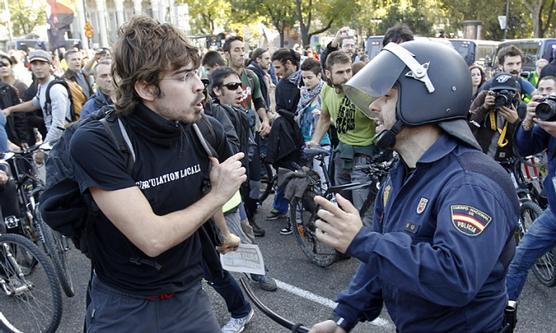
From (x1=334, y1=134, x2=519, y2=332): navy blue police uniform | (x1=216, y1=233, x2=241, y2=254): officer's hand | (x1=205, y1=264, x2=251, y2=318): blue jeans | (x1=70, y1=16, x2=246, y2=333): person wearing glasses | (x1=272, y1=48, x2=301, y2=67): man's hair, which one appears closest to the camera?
(x1=334, y1=134, x2=519, y2=332): navy blue police uniform

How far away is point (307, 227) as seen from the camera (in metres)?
5.00

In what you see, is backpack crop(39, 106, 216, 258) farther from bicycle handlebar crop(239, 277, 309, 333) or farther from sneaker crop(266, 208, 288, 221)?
sneaker crop(266, 208, 288, 221)

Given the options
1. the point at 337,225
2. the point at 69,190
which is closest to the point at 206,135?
the point at 69,190

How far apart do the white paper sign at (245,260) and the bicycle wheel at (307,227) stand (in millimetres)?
2253

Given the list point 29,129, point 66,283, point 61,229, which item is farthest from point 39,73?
point 61,229

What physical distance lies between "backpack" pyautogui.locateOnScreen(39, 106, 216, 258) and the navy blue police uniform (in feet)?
2.94

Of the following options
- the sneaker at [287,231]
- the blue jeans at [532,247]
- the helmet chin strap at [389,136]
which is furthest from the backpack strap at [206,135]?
the sneaker at [287,231]

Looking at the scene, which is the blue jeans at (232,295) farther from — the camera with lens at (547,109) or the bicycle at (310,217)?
the camera with lens at (547,109)

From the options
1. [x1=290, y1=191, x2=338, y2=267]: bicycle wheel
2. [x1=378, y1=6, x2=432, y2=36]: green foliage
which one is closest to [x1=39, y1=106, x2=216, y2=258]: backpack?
[x1=290, y1=191, x2=338, y2=267]: bicycle wheel

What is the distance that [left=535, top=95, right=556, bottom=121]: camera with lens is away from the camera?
292 centimetres

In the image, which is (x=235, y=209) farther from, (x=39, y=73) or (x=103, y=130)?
(x=39, y=73)

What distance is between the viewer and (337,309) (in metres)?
1.97

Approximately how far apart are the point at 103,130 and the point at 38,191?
3316 mm

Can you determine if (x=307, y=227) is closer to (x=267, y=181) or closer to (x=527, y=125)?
(x=267, y=181)
